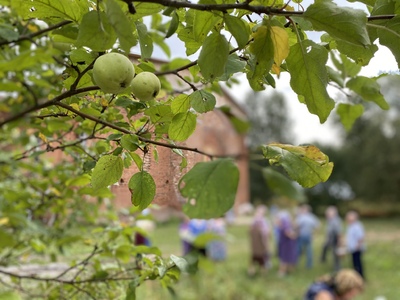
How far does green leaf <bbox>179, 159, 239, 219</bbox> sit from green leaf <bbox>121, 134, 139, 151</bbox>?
0.20m

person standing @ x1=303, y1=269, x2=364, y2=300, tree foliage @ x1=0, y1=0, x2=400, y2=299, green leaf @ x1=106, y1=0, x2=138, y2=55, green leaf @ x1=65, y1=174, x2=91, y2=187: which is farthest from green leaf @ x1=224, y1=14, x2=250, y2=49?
person standing @ x1=303, y1=269, x2=364, y2=300

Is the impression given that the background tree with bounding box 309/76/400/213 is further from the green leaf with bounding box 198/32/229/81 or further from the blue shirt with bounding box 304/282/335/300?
the green leaf with bounding box 198/32/229/81

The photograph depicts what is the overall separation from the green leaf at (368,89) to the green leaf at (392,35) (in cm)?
36

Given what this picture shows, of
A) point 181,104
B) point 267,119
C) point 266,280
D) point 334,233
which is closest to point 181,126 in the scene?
point 181,104

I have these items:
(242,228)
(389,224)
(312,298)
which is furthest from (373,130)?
(312,298)

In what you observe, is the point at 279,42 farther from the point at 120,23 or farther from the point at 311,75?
the point at 120,23

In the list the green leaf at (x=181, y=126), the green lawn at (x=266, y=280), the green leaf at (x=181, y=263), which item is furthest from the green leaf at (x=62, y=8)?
the green lawn at (x=266, y=280)

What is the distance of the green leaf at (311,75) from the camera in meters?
0.70

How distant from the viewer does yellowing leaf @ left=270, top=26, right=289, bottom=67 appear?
2.15 ft

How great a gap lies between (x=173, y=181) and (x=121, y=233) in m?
0.56

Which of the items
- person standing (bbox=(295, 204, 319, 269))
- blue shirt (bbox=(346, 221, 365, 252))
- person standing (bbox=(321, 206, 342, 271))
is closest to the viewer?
blue shirt (bbox=(346, 221, 365, 252))

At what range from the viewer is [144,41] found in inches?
29.5

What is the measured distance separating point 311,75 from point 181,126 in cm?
23

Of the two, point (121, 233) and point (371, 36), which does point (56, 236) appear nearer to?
point (121, 233)
